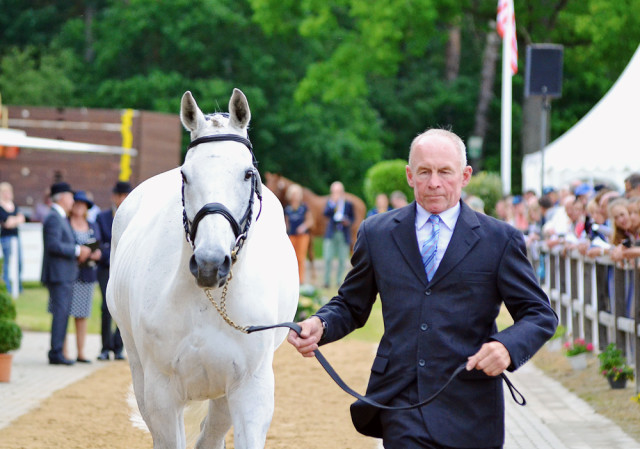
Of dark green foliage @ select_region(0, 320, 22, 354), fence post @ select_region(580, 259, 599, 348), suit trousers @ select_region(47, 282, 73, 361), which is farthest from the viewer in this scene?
suit trousers @ select_region(47, 282, 73, 361)

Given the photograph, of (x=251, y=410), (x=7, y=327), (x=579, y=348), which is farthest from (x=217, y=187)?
(x=579, y=348)

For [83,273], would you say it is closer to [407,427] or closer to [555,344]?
[555,344]

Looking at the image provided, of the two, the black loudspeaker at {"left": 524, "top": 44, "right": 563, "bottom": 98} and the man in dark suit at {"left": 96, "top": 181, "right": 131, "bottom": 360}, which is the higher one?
the black loudspeaker at {"left": 524, "top": 44, "right": 563, "bottom": 98}

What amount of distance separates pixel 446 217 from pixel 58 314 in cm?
923

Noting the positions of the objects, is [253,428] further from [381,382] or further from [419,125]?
[419,125]

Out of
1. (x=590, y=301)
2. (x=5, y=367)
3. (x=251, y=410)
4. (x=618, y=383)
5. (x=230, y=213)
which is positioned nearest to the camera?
(x=230, y=213)

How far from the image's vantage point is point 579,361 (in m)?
11.8

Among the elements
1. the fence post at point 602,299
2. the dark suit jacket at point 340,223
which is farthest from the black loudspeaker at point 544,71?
the dark suit jacket at point 340,223

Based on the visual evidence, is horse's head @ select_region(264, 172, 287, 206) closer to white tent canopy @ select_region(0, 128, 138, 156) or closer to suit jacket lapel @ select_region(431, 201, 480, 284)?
white tent canopy @ select_region(0, 128, 138, 156)

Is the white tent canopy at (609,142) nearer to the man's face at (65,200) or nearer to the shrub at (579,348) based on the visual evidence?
the shrub at (579,348)

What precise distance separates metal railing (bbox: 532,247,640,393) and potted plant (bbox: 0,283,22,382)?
590 cm

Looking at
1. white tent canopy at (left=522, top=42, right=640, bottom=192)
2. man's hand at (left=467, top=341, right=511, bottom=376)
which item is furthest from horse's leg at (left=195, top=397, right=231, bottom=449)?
white tent canopy at (left=522, top=42, right=640, bottom=192)

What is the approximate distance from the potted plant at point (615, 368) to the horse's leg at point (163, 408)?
225 inches

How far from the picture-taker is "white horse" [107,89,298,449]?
15.7ft
